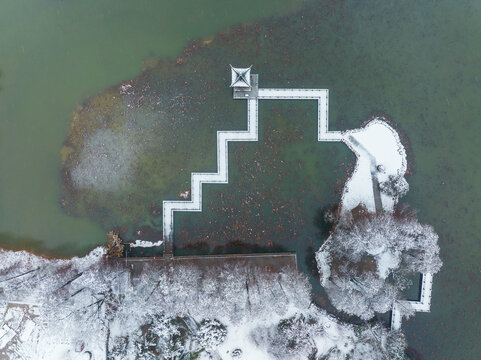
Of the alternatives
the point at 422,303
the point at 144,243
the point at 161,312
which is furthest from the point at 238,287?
the point at 422,303

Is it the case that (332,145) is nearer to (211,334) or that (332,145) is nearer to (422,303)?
(422,303)

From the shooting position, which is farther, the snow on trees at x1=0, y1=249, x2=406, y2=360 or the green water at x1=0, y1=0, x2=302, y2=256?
Result: the green water at x1=0, y1=0, x2=302, y2=256

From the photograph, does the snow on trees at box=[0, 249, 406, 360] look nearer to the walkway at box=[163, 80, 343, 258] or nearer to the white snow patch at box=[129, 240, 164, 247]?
the white snow patch at box=[129, 240, 164, 247]

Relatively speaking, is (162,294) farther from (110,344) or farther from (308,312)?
(308,312)

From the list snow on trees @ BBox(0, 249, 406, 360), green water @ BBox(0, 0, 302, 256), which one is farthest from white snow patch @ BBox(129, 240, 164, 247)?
green water @ BBox(0, 0, 302, 256)

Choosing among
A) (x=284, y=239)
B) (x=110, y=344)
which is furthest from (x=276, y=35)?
(x=110, y=344)

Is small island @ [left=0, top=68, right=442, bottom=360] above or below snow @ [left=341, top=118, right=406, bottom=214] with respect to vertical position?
below
